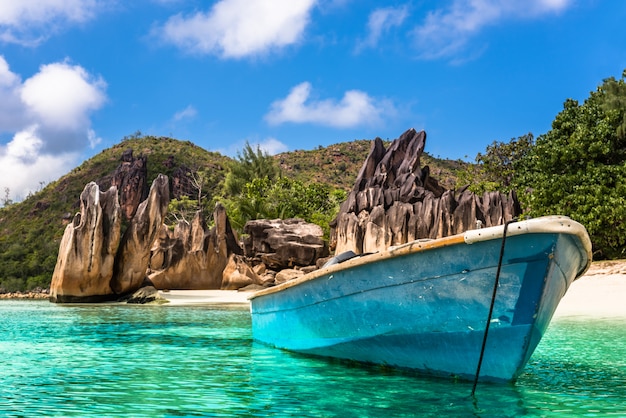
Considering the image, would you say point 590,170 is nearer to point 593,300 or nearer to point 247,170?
point 593,300

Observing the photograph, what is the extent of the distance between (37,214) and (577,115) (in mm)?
61869

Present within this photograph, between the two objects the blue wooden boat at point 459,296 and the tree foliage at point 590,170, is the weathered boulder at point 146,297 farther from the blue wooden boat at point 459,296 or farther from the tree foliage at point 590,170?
the blue wooden boat at point 459,296

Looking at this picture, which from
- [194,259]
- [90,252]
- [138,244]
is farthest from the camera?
[194,259]

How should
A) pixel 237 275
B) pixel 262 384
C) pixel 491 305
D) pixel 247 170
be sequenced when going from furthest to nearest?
pixel 247 170, pixel 237 275, pixel 262 384, pixel 491 305

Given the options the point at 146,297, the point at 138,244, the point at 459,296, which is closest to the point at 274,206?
the point at 138,244

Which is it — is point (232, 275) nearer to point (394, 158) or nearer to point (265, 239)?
point (265, 239)

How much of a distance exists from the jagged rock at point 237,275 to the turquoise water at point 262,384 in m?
19.1

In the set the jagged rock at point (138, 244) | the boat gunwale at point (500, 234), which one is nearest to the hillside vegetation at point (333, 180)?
the jagged rock at point (138, 244)

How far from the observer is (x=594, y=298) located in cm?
1817

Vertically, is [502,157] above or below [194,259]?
above

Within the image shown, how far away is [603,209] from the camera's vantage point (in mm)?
23422

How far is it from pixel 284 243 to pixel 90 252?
1044 centimetres

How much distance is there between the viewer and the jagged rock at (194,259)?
99.9 ft

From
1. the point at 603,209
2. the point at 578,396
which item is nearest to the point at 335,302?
the point at 578,396
